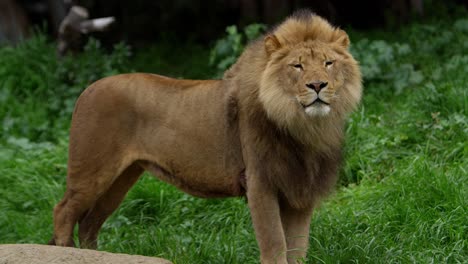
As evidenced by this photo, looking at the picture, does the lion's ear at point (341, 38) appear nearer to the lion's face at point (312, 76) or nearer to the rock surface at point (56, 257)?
the lion's face at point (312, 76)

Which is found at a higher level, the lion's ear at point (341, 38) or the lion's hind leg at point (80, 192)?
the lion's ear at point (341, 38)

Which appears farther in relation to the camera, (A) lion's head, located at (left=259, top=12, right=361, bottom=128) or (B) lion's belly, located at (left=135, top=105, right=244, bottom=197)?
(B) lion's belly, located at (left=135, top=105, right=244, bottom=197)

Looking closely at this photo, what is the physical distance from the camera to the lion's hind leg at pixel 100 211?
5.97 meters

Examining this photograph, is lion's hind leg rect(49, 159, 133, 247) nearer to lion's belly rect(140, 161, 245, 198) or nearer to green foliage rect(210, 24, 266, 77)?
lion's belly rect(140, 161, 245, 198)

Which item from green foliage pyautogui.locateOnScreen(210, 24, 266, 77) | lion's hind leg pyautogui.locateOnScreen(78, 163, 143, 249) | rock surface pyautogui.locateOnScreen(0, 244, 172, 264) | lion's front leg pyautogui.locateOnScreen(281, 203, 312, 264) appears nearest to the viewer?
rock surface pyautogui.locateOnScreen(0, 244, 172, 264)

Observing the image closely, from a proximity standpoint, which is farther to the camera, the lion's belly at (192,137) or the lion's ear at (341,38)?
the lion's belly at (192,137)

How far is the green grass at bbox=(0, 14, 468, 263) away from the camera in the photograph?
5422 mm

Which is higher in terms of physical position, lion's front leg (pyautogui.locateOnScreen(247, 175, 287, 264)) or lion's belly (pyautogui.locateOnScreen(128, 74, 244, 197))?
lion's belly (pyautogui.locateOnScreen(128, 74, 244, 197))

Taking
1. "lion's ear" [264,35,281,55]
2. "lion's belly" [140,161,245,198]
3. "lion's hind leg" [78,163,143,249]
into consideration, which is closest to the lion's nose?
"lion's ear" [264,35,281,55]

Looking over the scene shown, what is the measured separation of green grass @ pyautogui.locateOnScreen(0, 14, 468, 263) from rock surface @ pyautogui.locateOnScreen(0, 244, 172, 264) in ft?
2.65

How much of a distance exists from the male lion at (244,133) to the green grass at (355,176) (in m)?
0.38

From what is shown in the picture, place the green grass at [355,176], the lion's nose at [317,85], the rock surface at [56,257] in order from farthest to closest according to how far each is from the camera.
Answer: the green grass at [355,176], the lion's nose at [317,85], the rock surface at [56,257]

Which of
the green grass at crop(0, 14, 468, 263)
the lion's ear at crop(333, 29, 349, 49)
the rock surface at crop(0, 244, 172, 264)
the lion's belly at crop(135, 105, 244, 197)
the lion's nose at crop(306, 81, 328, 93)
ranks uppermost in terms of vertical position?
the lion's ear at crop(333, 29, 349, 49)

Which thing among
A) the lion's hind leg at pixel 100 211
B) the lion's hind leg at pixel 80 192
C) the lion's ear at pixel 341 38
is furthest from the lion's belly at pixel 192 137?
the lion's ear at pixel 341 38
